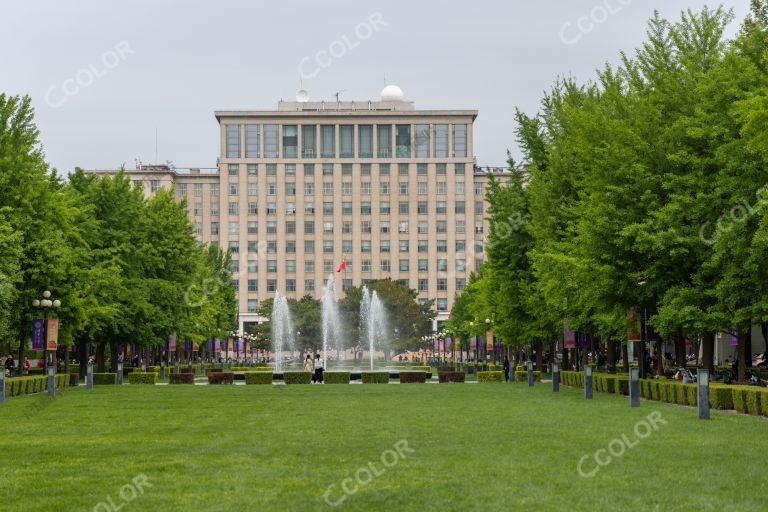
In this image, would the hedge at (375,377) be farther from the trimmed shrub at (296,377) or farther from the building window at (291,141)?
the building window at (291,141)

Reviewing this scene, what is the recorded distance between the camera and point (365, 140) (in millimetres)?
184750

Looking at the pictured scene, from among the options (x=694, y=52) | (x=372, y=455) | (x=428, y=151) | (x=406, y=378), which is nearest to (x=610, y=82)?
(x=694, y=52)

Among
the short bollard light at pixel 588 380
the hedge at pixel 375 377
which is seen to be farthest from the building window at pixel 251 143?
the short bollard light at pixel 588 380

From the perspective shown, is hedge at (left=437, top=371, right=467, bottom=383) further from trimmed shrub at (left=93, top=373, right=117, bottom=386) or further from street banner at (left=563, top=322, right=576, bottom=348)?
trimmed shrub at (left=93, top=373, right=117, bottom=386)

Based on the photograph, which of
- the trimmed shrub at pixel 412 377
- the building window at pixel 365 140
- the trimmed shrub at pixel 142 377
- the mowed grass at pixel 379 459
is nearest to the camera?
the mowed grass at pixel 379 459

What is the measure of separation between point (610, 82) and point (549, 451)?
3114cm

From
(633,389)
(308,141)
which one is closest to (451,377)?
(633,389)

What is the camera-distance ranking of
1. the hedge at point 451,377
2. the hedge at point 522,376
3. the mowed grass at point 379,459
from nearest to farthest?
the mowed grass at point 379,459
the hedge at point 451,377
the hedge at point 522,376

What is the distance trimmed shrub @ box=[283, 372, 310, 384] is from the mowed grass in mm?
27588

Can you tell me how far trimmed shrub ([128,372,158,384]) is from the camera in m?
60.9

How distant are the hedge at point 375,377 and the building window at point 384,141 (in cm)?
12431

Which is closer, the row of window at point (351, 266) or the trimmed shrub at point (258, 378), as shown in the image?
the trimmed shrub at point (258, 378)

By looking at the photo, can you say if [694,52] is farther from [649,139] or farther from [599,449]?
[599,449]

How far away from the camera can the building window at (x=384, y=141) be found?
7269 inches
